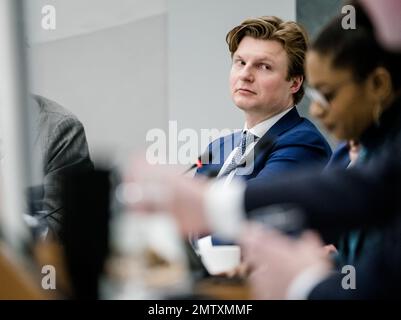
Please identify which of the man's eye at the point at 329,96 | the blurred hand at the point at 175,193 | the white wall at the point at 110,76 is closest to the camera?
the blurred hand at the point at 175,193

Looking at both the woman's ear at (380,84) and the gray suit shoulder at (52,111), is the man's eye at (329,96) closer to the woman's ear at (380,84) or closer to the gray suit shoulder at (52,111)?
the woman's ear at (380,84)

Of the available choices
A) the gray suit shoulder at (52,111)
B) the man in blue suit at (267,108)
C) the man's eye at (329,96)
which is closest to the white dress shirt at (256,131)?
the man in blue suit at (267,108)

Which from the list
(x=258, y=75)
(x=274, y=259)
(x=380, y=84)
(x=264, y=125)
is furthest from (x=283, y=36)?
(x=274, y=259)

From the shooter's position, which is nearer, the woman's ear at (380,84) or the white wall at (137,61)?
the woman's ear at (380,84)

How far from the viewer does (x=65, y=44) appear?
1747 millimetres

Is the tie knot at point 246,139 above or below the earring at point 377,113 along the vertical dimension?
below

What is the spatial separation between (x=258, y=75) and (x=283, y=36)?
112 millimetres

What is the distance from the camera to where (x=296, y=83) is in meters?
1.70

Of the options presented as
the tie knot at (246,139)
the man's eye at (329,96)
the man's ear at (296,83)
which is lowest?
the tie knot at (246,139)

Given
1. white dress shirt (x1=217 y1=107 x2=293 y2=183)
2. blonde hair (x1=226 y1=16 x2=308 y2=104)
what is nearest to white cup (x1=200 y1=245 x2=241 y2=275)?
white dress shirt (x1=217 y1=107 x2=293 y2=183)

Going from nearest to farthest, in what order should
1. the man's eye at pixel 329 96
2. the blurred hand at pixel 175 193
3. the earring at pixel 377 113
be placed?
1. the blurred hand at pixel 175 193
2. the earring at pixel 377 113
3. the man's eye at pixel 329 96

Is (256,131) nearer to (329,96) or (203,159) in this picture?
(203,159)

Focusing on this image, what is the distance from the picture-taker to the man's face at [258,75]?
175cm

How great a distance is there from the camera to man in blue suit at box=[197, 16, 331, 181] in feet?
5.43
